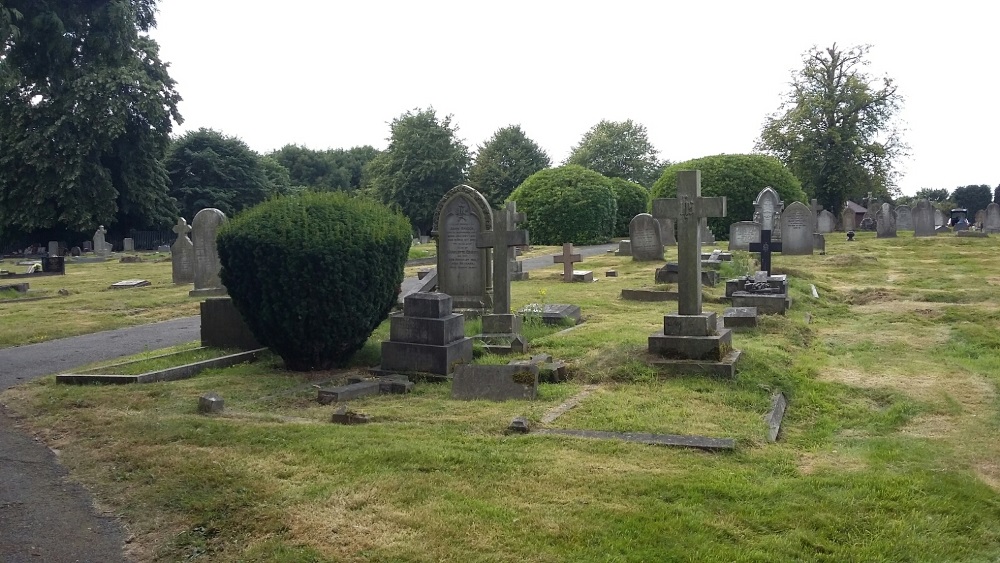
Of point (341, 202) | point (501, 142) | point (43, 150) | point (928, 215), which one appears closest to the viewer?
point (341, 202)

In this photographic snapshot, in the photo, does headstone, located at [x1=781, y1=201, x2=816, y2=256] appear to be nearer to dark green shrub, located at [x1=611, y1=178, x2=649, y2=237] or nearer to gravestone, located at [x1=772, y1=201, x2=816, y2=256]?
gravestone, located at [x1=772, y1=201, x2=816, y2=256]

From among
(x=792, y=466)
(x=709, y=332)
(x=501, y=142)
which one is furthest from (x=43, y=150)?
(x=792, y=466)

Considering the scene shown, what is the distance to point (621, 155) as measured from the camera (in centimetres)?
A: 7219

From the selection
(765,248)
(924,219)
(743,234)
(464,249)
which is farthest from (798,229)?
(464,249)

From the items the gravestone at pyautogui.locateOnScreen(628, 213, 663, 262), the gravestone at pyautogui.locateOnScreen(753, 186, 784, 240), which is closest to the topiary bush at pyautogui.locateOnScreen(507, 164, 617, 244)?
the gravestone at pyautogui.locateOnScreen(753, 186, 784, 240)

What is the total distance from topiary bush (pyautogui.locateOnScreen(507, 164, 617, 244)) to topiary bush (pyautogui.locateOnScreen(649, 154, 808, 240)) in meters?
4.35

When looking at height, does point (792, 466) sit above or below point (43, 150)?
below

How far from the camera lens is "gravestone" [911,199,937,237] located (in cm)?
3444

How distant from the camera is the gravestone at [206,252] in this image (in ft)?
Result: 64.3

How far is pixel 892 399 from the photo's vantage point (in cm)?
782

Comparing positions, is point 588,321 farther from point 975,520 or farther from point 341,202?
point 975,520

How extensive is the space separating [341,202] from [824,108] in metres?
45.5

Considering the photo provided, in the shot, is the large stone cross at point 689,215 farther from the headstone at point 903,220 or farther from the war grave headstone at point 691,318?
the headstone at point 903,220

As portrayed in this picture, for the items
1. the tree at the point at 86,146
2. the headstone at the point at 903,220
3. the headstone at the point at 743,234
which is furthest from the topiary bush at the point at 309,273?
the headstone at the point at 903,220
